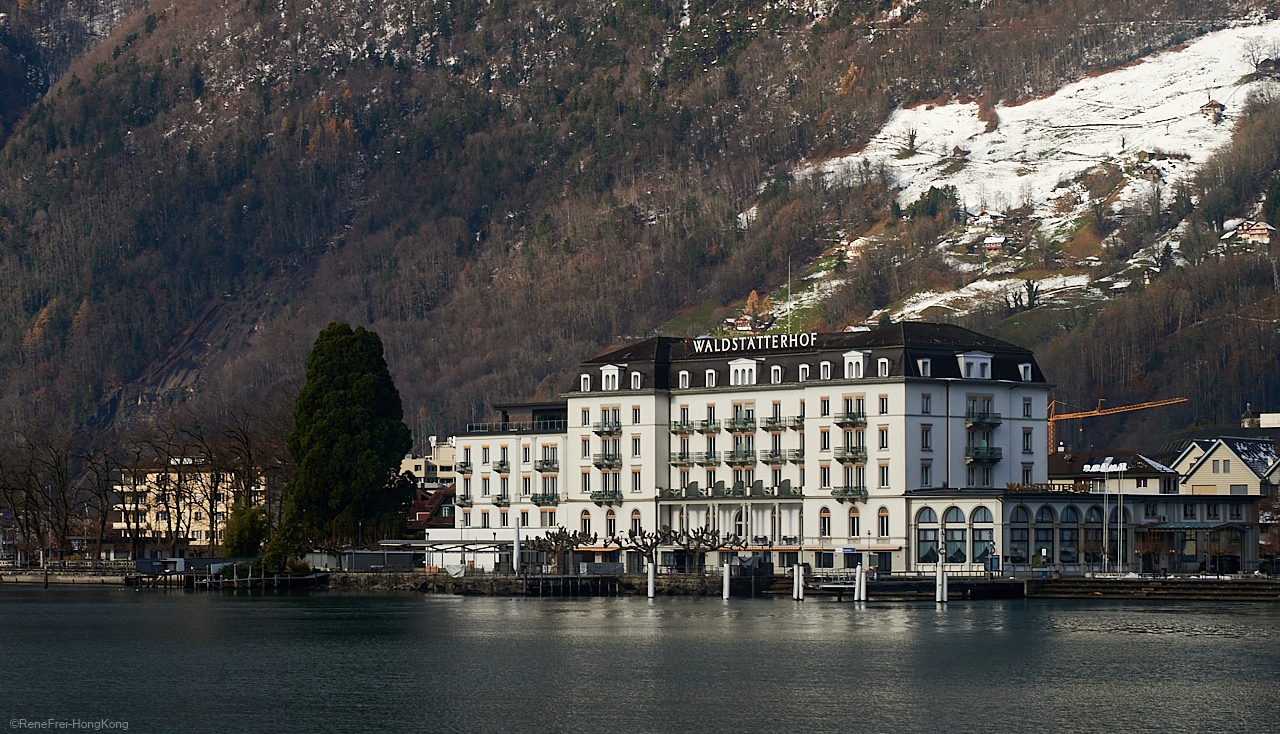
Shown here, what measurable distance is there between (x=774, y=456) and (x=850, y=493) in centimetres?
849

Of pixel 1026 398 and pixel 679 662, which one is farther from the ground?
pixel 1026 398

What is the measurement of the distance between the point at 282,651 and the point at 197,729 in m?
32.1

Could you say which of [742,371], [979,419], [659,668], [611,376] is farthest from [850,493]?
[659,668]

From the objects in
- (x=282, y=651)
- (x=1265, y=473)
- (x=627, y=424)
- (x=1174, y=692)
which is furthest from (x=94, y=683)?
(x=1265, y=473)

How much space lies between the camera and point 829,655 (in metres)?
104

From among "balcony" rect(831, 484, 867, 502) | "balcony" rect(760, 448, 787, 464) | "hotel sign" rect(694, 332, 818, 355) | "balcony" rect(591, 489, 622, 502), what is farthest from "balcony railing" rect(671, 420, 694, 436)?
"balcony" rect(831, 484, 867, 502)

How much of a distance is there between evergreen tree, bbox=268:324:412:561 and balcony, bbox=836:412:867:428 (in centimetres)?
3730

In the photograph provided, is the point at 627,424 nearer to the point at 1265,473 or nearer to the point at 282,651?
the point at 1265,473

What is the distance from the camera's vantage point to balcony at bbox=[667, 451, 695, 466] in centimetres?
17812

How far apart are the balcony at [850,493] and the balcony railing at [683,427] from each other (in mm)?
15935

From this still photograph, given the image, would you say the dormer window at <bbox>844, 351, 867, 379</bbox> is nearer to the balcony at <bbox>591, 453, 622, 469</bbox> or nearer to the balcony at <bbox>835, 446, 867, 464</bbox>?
the balcony at <bbox>835, 446, 867, 464</bbox>

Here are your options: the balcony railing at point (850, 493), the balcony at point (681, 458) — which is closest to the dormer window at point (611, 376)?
the balcony at point (681, 458)

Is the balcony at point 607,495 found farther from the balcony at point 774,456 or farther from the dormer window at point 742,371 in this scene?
the balcony at point 774,456

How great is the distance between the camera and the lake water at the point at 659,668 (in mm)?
81375
